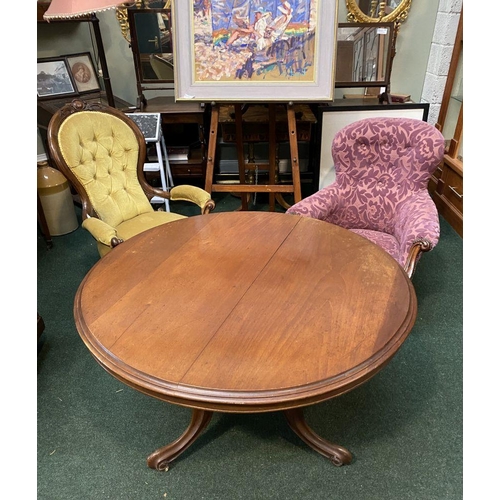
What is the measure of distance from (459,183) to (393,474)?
6.76ft

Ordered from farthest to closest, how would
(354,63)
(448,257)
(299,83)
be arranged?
(354,63), (448,257), (299,83)

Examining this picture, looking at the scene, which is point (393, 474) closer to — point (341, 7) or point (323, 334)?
point (323, 334)

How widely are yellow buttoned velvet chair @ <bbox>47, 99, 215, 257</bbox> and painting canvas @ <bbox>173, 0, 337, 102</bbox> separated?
1.42ft

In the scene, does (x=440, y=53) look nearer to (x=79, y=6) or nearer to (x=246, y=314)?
(x=79, y=6)

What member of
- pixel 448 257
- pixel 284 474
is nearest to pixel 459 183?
pixel 448 257

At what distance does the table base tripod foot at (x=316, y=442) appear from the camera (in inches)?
54.8

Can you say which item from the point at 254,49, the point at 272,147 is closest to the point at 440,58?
the point at 272,147

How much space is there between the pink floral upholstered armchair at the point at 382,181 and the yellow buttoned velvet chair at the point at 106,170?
26.6 inches

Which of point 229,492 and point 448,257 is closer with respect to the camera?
point 229,492

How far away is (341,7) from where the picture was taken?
2.90 metres

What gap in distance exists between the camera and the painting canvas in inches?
82.6

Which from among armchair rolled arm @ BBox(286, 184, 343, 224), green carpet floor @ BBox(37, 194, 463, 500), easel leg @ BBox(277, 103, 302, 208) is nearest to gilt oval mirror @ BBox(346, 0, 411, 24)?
easel leg @ BBox(277, 103, 302, 208)

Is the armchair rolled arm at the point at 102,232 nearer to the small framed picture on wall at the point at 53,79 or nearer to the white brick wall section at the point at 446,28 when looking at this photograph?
the small framed picture on wall at the point at 53,79

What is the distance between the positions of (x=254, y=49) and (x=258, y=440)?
6.23ft
